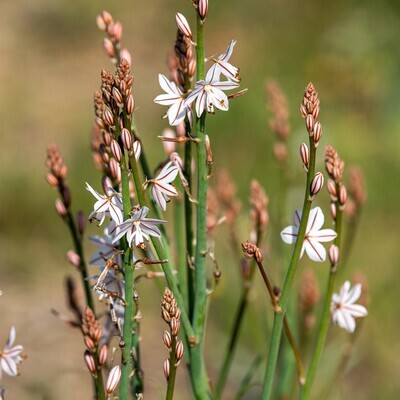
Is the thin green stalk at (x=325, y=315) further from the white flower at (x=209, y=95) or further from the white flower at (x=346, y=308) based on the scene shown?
the white flower at (x=209, y=95)

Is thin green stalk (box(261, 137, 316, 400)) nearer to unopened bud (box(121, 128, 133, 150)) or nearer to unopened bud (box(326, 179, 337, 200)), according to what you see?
unopened bud (box(326, 179, 337, 200))

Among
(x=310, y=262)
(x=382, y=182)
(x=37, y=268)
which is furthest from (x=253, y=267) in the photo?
(x=382, y=182)

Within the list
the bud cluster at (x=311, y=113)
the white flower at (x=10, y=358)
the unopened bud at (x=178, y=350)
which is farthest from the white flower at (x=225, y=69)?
the white flower at (x=10, y=358)

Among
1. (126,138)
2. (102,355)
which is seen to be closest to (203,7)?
(126,138)

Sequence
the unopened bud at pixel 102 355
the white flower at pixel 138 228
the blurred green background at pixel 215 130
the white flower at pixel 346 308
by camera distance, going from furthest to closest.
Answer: the blurred green background at pixel 215 130, the white flower at pixel 346 308, the unopened bud at pixel 102 355, the white flower at pixel 138 228

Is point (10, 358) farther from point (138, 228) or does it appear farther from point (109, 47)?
point (109, 47)

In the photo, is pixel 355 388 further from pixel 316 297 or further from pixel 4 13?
pixel 4 13
